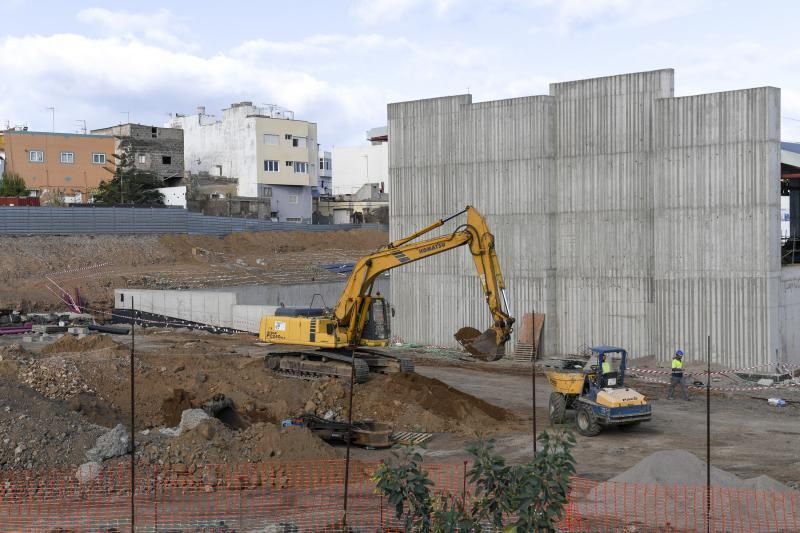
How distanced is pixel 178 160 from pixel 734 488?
64738mm

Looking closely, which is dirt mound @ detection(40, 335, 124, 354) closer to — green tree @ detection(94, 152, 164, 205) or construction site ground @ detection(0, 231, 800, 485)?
A: construction site ground @ detection(0, 231, 800, 485)

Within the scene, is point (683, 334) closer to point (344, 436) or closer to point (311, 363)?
point (311, 363)

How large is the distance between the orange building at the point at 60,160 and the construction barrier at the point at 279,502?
5393 cm

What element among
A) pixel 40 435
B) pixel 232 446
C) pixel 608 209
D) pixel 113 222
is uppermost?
pixel 113 222

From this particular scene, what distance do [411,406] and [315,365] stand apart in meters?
4.68

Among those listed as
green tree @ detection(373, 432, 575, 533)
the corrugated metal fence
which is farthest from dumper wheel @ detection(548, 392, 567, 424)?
the corrugated metal fence

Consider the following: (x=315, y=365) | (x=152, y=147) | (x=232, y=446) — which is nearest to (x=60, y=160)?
(x=152, y=147)

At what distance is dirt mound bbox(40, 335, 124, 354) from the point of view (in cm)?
3209

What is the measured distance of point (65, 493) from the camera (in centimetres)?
1638

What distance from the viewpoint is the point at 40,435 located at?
59.7 feet

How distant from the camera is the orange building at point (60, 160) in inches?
2598

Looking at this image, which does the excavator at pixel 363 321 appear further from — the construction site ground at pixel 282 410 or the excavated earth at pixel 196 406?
the construction site ground at pixel 282 410

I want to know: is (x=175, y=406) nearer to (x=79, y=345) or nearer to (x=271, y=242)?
(x=79, y=345)

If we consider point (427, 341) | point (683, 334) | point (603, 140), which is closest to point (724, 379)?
point (683, 334)
